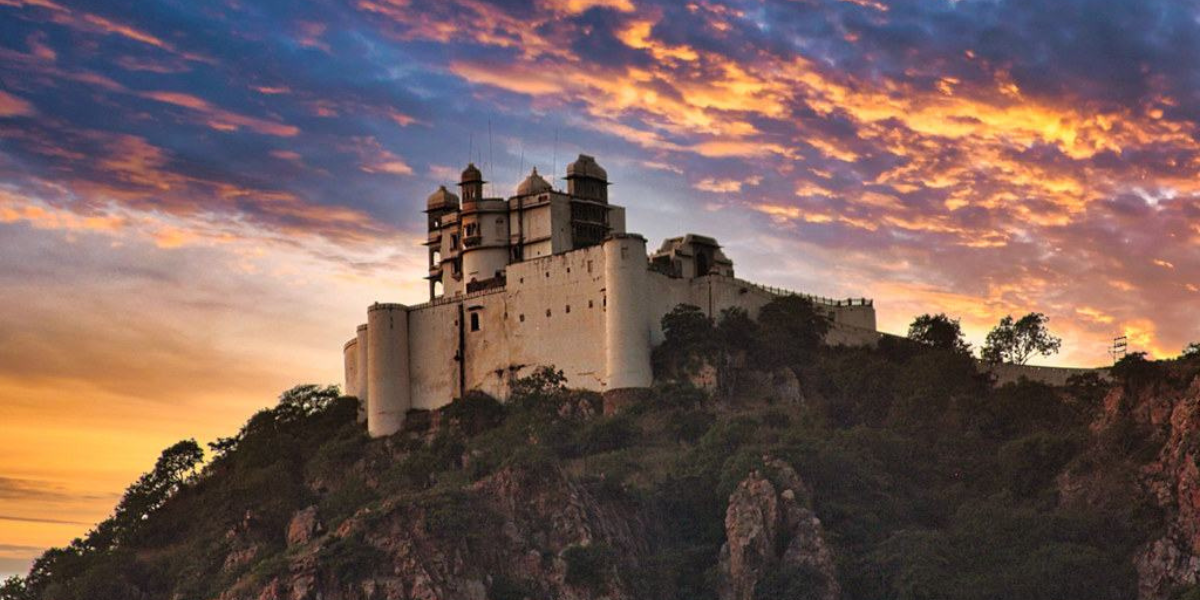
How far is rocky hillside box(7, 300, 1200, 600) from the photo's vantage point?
348ft

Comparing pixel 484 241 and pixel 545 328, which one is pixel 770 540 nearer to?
pixel 545 328

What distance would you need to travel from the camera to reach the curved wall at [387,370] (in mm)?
131500

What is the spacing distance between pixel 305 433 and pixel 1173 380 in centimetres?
5051

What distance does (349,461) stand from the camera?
422ft

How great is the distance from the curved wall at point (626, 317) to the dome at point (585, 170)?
1044 centimetres

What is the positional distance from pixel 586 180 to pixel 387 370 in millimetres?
15965

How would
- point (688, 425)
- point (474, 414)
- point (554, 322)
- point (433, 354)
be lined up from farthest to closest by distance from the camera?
1. point (433, 354)
2. point (474, 414)
3. point (554, 322)
4. point (688, 425)

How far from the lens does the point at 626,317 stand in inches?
4872

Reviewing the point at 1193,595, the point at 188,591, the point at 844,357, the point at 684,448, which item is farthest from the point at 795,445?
the point at 188,591

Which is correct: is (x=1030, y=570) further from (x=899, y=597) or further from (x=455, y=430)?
(x=455, y=430)

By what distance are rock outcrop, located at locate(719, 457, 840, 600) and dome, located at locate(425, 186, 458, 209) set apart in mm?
36876

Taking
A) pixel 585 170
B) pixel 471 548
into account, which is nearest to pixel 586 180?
pixel 585 170

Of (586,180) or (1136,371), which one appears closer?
(1136,371)

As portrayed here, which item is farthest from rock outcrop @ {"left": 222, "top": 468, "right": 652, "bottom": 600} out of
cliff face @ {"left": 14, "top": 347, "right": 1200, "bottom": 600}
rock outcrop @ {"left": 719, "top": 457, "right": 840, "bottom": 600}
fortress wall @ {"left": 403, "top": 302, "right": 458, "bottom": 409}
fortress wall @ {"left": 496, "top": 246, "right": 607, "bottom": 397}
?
fortress wall @ {"left": 403, "top": 302, "right": 458, "bottom": 409}
